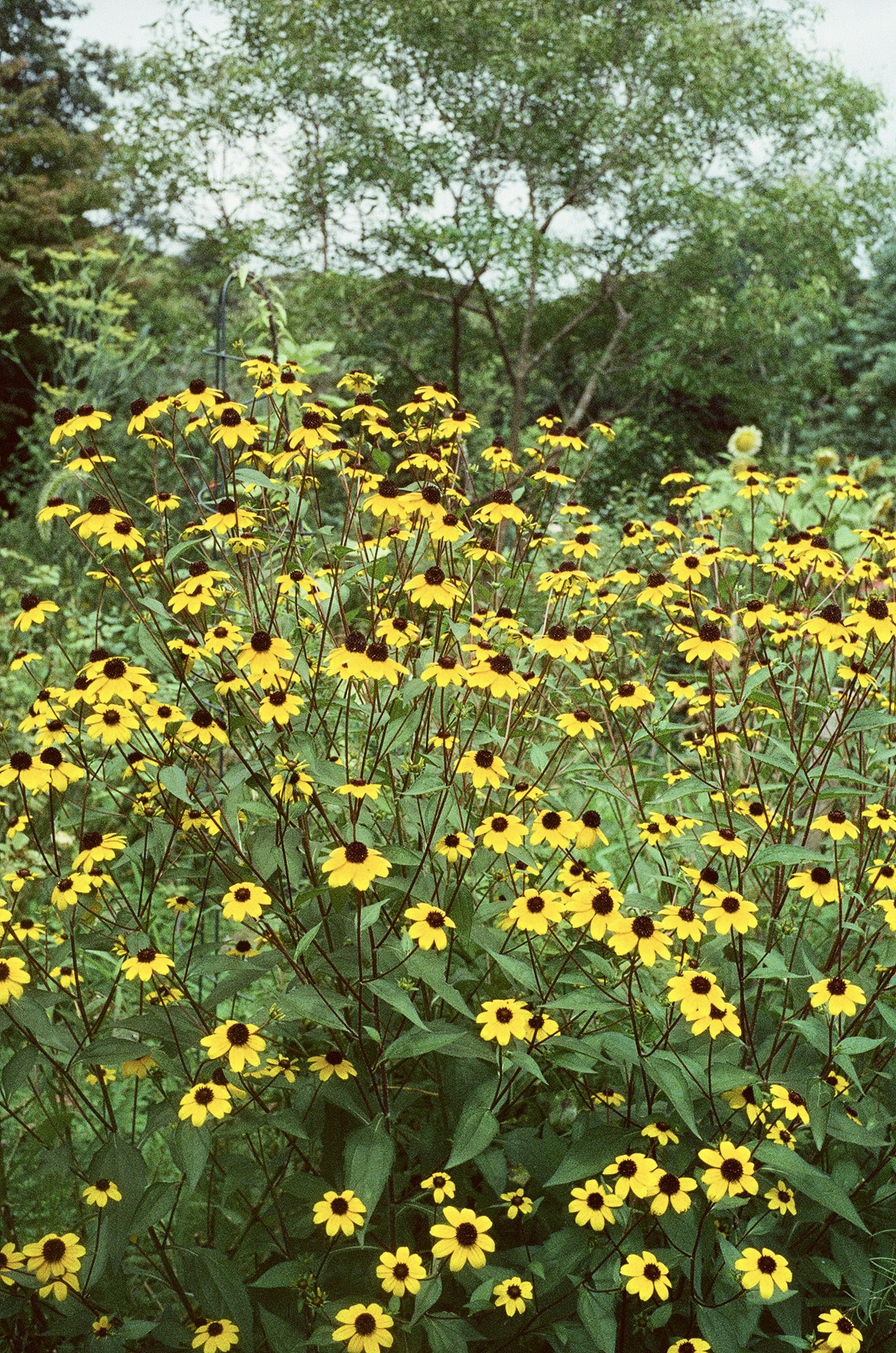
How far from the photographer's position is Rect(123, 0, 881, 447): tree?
9.80 metres

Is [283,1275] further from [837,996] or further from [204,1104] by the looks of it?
[837,996]

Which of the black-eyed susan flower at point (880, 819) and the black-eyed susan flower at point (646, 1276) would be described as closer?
the black-eyed susan flower at point (646, 1276)

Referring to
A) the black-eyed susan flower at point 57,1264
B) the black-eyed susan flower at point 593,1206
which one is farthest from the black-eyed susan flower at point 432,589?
the black-eyed susan flower at point 57,1264

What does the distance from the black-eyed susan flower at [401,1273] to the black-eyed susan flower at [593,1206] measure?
23 centimetres

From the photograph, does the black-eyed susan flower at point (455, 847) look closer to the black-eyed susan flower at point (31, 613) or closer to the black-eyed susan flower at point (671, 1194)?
the black-eyed susan flower at point (671, 1194)

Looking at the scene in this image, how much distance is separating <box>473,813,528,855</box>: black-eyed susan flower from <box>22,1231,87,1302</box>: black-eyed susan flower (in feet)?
2.90

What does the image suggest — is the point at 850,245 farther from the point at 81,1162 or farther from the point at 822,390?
Result: the point at 81,1162

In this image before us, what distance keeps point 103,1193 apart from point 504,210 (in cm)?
1003

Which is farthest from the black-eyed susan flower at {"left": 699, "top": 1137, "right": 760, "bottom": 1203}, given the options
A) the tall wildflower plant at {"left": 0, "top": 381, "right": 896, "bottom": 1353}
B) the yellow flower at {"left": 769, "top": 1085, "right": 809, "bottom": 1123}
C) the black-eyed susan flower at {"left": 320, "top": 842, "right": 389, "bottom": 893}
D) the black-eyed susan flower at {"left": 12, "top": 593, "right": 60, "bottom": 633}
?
the black-eyed susan flower at {"left": 12, "top": 593, "right": 60, "bottom": 633}

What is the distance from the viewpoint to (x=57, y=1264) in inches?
60.1

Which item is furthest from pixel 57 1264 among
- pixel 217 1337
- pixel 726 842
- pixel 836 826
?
pixel 836 826

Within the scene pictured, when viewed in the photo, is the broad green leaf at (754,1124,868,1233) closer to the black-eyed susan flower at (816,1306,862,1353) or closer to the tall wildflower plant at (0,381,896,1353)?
the tall wildflower plant at (0,381,896,1353)

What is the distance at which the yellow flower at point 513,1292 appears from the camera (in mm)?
1441

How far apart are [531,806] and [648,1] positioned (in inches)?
422
